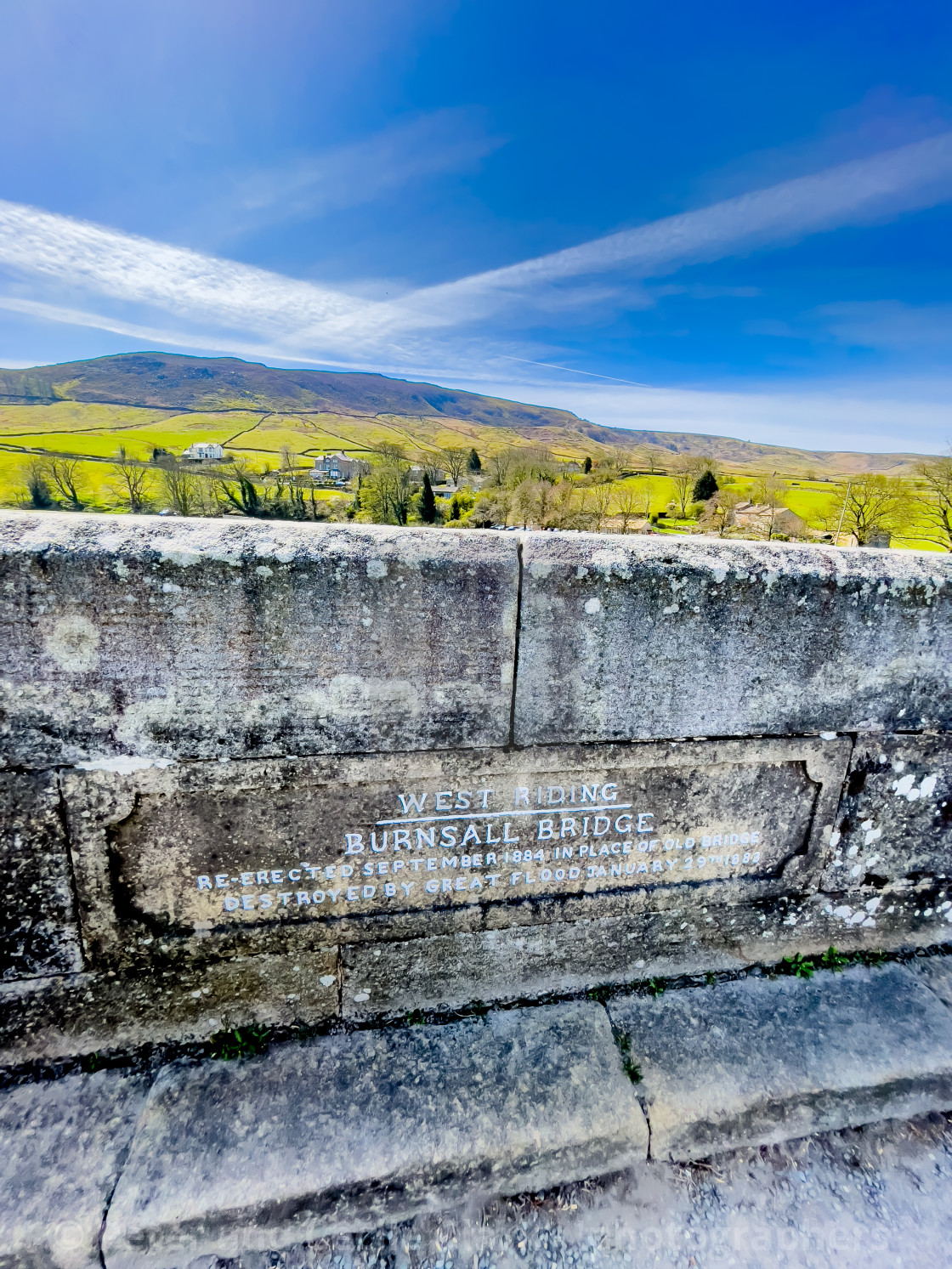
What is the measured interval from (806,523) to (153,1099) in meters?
44.7

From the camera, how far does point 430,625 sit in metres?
1.60

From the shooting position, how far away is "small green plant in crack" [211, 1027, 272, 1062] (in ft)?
5.90

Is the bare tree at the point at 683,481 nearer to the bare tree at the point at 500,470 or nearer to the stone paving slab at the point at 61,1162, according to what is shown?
the bare tree at the point at 500,470

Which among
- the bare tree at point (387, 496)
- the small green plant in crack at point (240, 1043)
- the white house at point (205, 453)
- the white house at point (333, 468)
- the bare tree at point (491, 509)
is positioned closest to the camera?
the small green plant in crack at point (240, 1043)

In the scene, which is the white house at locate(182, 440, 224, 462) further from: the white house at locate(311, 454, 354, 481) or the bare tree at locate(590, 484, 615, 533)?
the bare tree at locate(590, 484, 615, 533)

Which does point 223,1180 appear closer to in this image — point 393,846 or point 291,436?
point 393,846

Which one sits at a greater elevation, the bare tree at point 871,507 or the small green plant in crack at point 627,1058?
the bare tree at point 871,507

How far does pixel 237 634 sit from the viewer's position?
1.53 m

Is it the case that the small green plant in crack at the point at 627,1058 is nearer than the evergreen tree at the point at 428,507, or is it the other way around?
the small green plant in crack at the point at 627,1058

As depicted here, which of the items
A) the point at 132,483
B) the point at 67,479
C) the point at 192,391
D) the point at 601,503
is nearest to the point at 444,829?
the point at 601,503

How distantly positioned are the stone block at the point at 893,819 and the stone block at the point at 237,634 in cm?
145

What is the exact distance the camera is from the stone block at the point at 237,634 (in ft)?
4.74

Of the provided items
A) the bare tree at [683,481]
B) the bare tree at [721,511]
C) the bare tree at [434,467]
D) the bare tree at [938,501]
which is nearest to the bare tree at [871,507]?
the bare tree at [938,501]

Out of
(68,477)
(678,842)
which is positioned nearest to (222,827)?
(678,842)
